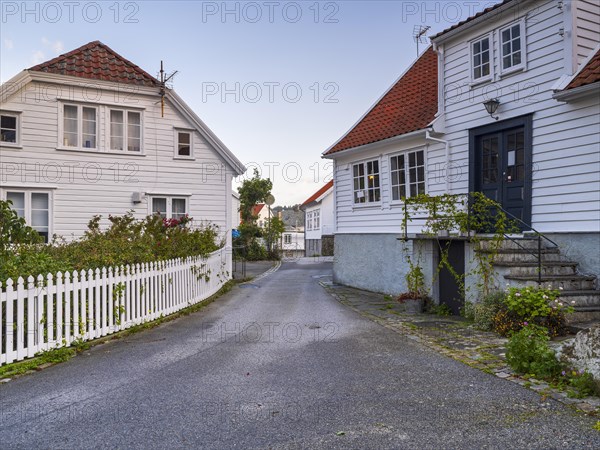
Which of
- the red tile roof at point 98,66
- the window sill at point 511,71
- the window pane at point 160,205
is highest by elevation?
the red tile roof at point 98,66

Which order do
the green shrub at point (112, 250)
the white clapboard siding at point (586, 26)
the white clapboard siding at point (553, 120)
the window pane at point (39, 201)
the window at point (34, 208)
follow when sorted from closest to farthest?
the green shrub at point (112, 250)
the white clapboard siding at point (553, 120)
the white clapboard siding at point (586, 26)
the window at point (34, 208)
the window pane at point (39, 201)

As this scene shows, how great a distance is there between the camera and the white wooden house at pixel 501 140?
8.94 metres

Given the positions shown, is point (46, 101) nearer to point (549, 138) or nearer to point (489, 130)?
→ point (489, 130)

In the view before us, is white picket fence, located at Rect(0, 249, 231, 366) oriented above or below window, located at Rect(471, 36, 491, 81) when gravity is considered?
below

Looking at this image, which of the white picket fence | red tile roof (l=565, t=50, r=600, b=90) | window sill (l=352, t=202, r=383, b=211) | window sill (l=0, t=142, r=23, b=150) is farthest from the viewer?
window sill (l=0, t=142, r=23, b=150)

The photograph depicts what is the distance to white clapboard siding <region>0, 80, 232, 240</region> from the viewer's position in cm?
1483

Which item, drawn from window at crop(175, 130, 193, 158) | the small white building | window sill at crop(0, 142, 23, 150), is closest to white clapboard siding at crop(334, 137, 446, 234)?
window at crop(175, 130, 193, 158)

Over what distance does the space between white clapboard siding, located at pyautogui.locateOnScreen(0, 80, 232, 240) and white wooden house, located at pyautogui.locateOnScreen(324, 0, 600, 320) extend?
5421 mm

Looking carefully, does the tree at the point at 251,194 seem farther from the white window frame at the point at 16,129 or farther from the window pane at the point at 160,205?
the white window frame at the point at 16,129

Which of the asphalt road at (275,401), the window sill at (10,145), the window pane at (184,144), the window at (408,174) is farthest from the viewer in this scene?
the window pane at (184,144)

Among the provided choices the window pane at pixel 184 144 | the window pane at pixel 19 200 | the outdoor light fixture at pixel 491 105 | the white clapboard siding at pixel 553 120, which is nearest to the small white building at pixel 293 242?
the window pane at pixel 184 144

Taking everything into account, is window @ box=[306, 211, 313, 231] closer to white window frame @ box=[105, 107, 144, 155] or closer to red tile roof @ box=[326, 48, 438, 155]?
red tile roof @ box=[326, 48, 438, 155]

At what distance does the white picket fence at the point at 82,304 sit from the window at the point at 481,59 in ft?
26.9

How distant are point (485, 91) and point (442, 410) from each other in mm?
8657
